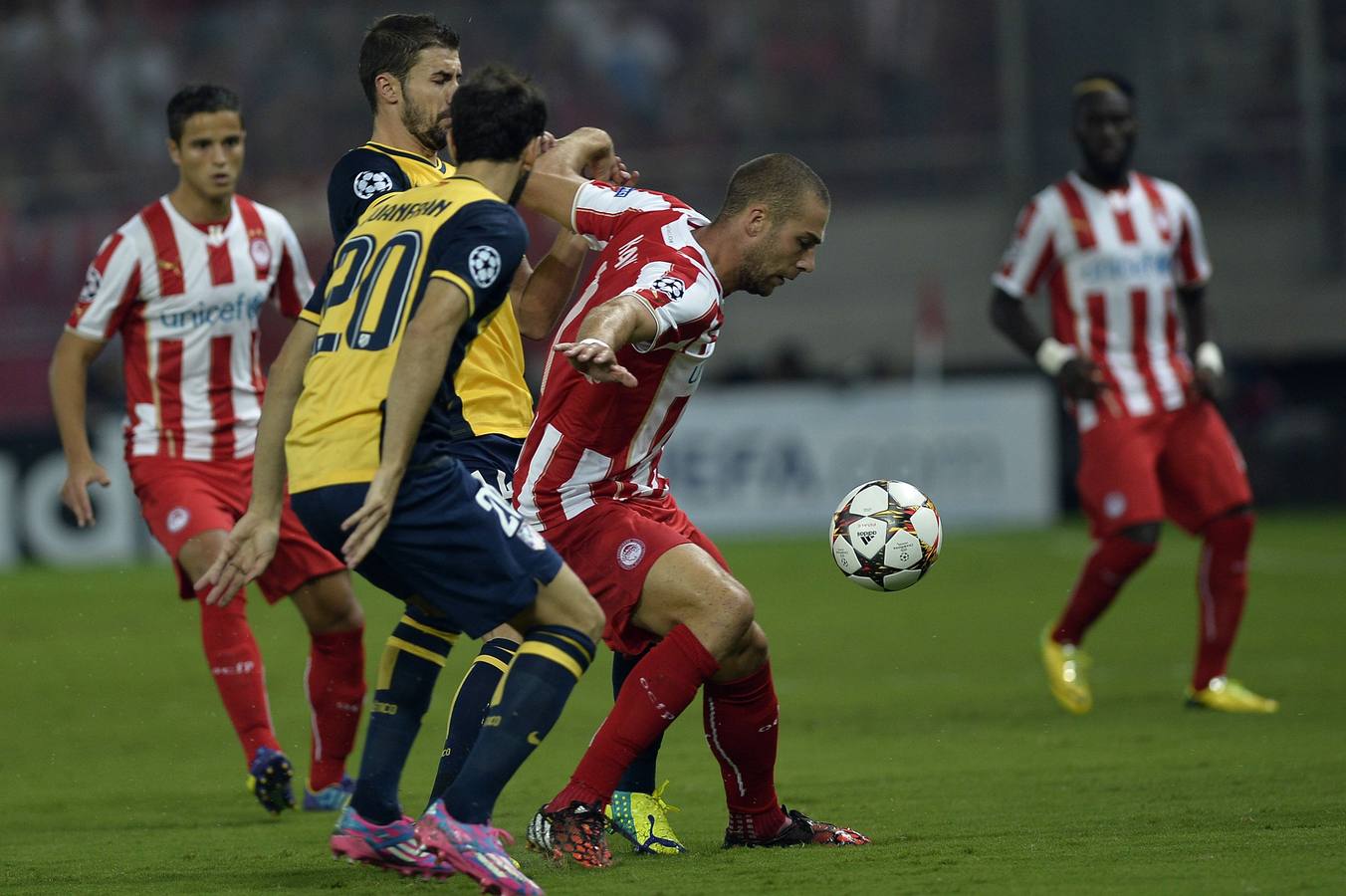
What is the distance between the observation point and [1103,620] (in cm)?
1148

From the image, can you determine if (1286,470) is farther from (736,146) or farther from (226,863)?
(226,863)

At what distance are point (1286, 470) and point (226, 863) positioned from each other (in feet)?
53.0

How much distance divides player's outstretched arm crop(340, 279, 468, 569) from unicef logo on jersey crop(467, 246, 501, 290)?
0.06 meters

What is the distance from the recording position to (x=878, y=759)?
22.2ft

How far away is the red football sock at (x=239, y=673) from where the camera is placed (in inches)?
243

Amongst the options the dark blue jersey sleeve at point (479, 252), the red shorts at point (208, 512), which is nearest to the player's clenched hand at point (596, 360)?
the dark blue jersey sleeve at point (479, 252)

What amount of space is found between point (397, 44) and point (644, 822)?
7.76 ft

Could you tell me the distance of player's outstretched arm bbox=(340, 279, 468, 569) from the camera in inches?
163

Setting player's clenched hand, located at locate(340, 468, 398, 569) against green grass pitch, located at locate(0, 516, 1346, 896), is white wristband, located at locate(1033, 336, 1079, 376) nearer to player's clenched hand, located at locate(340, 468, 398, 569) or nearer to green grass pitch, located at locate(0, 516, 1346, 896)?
green grass pitch, located at locate(0, 516, 1346, 896)

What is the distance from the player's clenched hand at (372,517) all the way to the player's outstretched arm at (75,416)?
2.68 metres

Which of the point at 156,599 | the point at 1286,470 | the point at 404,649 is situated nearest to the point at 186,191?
the point at 404,649

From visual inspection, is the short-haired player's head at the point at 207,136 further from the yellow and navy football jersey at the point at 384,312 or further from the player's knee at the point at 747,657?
the player's knee at the point at 747,657

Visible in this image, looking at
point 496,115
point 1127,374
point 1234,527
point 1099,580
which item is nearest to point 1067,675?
point 1099,580

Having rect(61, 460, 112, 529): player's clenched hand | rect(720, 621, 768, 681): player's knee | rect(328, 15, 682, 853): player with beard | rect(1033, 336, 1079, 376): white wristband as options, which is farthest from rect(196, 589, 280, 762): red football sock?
rect(1033, 336, 1079, 376): white wristband
